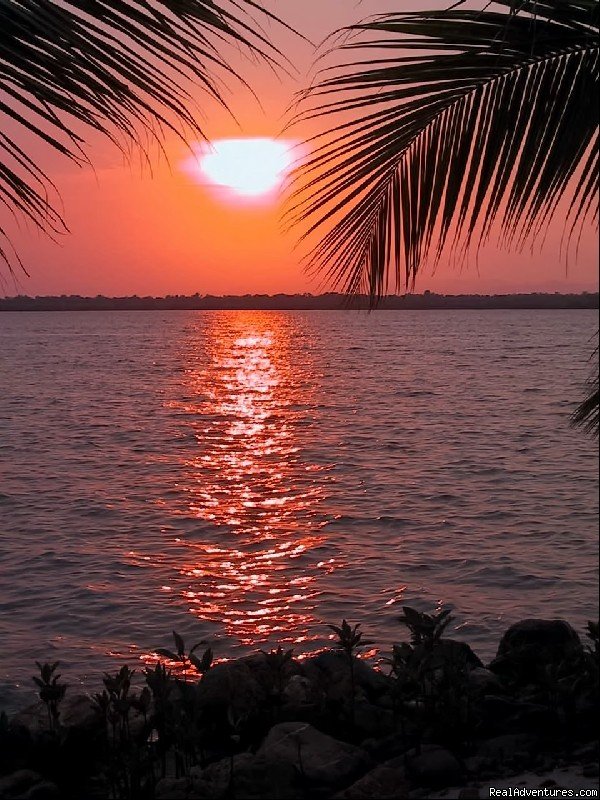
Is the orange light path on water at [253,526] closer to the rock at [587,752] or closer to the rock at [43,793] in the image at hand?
the rock at [43,793]

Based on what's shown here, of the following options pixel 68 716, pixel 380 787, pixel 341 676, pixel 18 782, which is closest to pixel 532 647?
pixel 341 676

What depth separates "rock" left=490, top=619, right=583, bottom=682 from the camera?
715 centimetres

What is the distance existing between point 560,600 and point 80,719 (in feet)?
24.6

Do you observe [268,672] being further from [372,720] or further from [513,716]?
[513,716]

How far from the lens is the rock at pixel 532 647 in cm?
715

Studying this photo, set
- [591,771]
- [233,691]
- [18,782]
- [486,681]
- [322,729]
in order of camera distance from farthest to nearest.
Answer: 1. [486,681]
2. [233,691]
3. [322,729]
4. [18,782]
5. [591,771]

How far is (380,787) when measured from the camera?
17.2 ft

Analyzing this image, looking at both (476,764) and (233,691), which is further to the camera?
(233,691)

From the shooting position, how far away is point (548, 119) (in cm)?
333

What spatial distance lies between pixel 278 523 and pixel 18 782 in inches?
529

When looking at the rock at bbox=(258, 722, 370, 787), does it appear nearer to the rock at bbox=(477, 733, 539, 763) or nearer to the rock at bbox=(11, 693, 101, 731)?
the rock at bbox=(477, 733, 539, 763)

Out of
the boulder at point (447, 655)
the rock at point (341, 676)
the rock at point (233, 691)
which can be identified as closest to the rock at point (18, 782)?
the rock at point (233, 691)

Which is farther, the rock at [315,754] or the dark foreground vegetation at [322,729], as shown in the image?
the rock at [315,754]

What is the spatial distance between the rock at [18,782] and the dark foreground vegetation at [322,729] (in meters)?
0.01
